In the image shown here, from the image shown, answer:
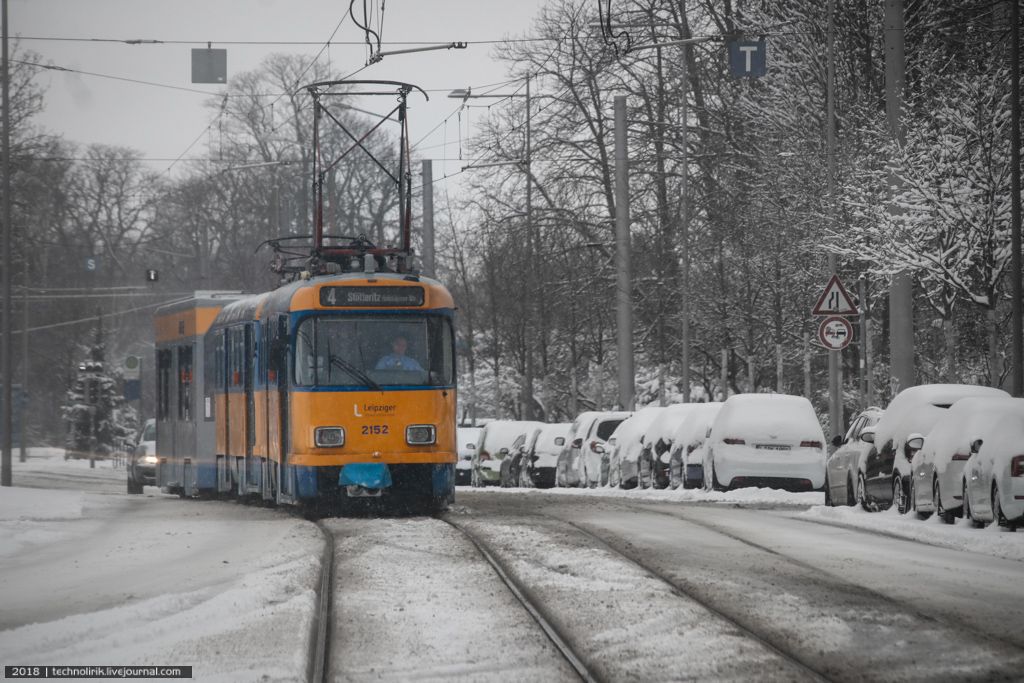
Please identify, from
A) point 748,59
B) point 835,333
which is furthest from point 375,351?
point 748,59

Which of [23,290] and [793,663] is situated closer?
[793,663]

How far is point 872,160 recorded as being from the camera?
3519 cm

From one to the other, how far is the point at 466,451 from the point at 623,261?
5949 mm

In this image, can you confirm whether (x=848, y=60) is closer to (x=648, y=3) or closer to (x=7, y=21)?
(x=648, y=3)

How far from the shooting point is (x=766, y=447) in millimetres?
28031

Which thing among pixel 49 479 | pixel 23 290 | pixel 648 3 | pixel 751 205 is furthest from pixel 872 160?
pixel 23 290

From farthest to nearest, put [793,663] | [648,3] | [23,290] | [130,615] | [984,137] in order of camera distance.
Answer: [23,290] → [648,3] → [984,137] → [130,615] → [793,663]

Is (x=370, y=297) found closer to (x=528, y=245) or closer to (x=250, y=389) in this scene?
(x=250, y=389)

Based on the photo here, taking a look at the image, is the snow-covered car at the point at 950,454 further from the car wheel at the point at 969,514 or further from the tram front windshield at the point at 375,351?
the tram front windshield at the point at 375,351

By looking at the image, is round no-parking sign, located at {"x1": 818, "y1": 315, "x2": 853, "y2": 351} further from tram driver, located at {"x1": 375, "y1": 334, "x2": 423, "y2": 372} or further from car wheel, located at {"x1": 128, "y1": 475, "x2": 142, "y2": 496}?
car wheel, located at {"x1": 128, "y1": 475, "x2": 142, "y2": 496}

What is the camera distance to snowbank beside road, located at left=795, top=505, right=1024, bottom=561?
57.5ft

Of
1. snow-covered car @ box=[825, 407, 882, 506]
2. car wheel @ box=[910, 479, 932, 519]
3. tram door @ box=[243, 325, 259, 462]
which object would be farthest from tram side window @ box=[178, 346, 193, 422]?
car wheel @ box=[910, 479, 932, 519]

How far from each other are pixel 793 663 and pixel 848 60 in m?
31.6

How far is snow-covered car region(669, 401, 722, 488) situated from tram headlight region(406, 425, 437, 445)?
8.62m
